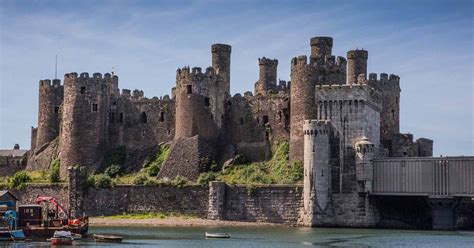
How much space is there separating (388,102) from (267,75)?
493 inches

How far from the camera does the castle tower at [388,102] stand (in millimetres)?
99188

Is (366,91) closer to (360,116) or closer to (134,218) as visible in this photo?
(360,116)

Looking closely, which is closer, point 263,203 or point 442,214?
point 442,214

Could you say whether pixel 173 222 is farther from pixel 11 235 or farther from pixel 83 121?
pixel 11 235

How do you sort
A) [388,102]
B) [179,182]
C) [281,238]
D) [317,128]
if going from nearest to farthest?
[281,238]
[317,128]
[179,182]
[388,102]

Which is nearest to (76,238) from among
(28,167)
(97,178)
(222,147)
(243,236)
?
(243,236)

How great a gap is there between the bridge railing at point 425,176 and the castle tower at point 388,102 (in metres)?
11.5

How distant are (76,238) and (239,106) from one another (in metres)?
28.9

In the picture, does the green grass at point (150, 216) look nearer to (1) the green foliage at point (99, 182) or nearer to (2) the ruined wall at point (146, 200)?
(2) the ruined wall at point (146, 200)

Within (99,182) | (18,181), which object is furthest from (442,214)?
(18,181)

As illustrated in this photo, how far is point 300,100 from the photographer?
94.4 metres

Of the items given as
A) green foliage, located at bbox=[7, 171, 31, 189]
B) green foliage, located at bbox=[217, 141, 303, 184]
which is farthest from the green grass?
green foliage, located at bbox=[7, 171, 31, 189]

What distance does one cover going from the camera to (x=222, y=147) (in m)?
101

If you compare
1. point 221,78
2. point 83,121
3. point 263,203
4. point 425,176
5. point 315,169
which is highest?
point 221,78
